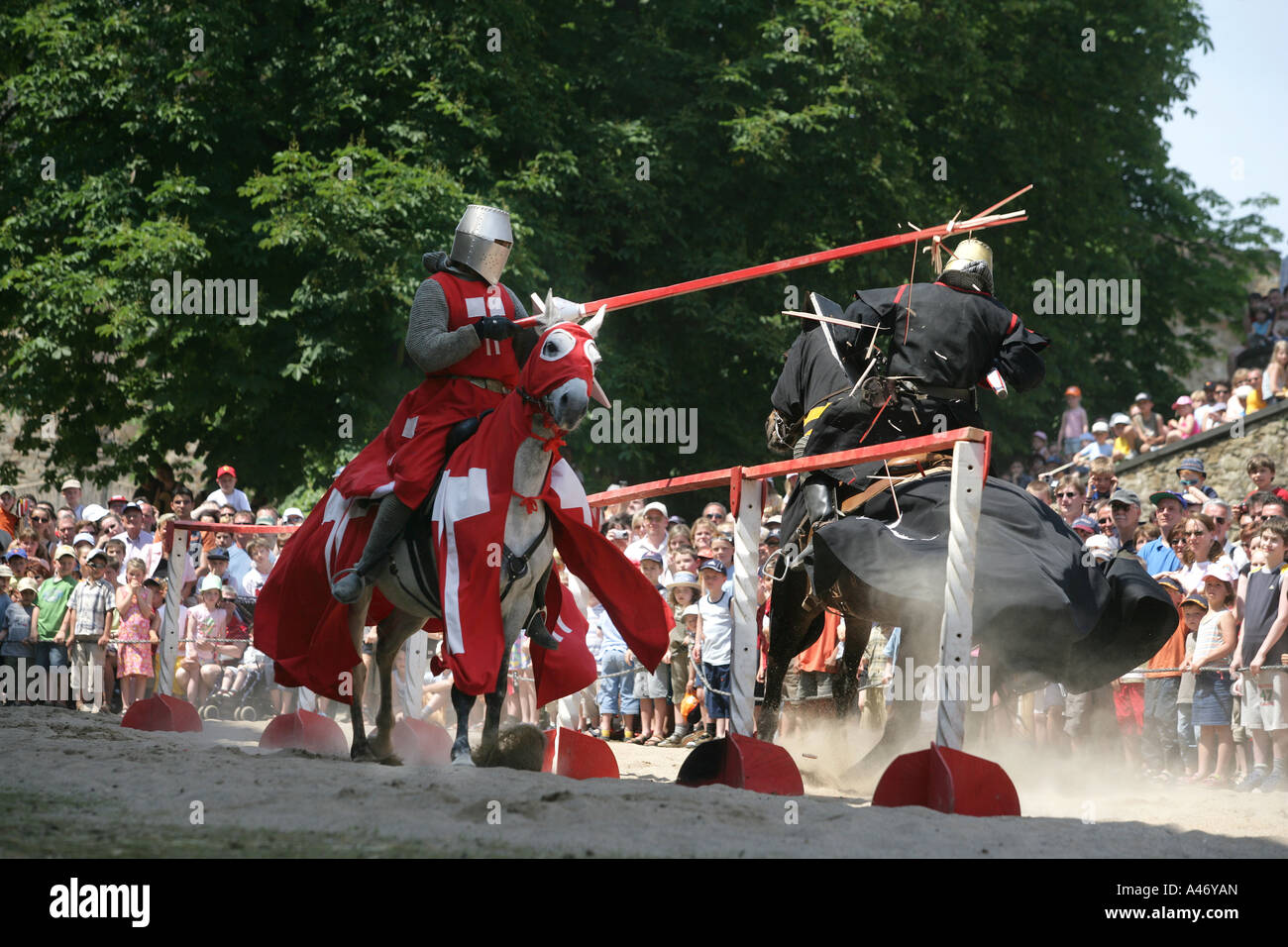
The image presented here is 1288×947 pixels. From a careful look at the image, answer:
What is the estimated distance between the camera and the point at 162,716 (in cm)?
983

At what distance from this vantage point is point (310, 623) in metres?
8.76

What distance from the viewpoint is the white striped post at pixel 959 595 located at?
6457 mm

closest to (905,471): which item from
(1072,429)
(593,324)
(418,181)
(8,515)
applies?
(593,324)

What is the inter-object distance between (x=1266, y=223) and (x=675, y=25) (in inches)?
523

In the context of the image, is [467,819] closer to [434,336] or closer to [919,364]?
[434,336]

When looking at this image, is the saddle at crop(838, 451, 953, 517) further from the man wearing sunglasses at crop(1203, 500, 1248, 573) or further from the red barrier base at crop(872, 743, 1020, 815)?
the man wearing sunglasses at crop(1203, 500, 1248, 573)

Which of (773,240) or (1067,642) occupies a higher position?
(773,240)

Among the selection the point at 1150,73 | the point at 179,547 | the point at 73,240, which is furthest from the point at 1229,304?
the point at 179,547

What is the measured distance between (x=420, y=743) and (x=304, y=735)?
36.3 inches

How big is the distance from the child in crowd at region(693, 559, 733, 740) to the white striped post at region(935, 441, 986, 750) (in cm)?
521

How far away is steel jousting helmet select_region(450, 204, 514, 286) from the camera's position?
8.19m
